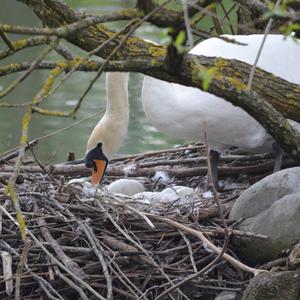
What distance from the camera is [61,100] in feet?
41.2

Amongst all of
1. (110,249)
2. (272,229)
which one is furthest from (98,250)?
(272,229)

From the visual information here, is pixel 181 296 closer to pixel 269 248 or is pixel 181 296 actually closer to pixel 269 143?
pixel 269 248

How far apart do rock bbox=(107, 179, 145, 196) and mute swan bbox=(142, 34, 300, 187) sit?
0.36m

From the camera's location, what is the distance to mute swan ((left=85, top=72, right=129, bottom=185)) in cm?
605

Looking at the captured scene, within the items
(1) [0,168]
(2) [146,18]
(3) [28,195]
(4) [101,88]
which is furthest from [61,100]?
(2) [146,18]

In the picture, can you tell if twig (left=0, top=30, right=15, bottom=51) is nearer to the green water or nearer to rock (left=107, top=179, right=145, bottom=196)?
rock (left=107, top=179, right=145, bottom=196)

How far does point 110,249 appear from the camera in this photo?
4.64 m

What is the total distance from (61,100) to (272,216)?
26.6 feet

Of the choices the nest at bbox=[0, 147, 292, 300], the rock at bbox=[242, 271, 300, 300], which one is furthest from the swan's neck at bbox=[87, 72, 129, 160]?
the rock at bbox=[242, 271, 300, 300]

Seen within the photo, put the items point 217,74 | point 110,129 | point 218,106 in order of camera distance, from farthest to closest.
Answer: point 110,129 < point 218,106 < point 217,74

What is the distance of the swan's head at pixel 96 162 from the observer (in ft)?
19.7

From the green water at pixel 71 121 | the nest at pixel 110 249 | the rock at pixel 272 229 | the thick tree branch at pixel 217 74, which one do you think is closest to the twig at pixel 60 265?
the nest at pixel 110 249

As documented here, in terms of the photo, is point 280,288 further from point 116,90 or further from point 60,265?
point 116,90

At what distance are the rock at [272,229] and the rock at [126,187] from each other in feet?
3.18
